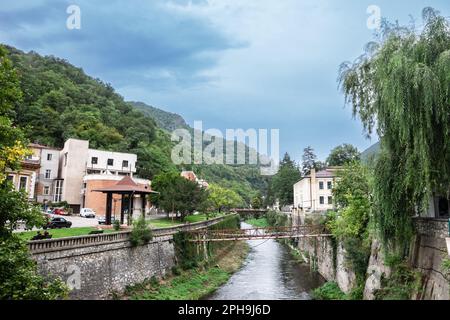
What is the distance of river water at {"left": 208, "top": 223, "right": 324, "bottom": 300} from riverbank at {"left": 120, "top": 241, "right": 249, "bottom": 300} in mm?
899

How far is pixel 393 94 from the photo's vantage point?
11812mm

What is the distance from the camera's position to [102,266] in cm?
2020

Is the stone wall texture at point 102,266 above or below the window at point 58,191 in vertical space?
below

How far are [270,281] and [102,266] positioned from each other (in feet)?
50.7

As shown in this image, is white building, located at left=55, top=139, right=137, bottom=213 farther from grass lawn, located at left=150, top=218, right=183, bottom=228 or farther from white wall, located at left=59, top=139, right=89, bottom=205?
grass lawn, located at left=150, top=218, right=183, bottom=228

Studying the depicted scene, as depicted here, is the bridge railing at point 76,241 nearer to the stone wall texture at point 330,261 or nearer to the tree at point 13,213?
the tree at point 13,213

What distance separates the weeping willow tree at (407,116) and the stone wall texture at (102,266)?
15363 millimetres

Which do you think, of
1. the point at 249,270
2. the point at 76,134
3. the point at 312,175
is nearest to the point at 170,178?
the point at 249,270

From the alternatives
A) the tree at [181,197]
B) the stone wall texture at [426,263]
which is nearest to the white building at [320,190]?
the tree at [181,197]

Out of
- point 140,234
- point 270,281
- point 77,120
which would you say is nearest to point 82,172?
point 77,120

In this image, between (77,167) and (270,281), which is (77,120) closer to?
(77,167)

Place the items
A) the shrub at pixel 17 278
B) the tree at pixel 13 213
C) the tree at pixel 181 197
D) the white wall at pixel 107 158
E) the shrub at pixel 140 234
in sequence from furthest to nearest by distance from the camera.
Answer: the white wall at pixel 107 158, the tree at pixel 181 197, the shrub at pixel 140 234, the tree at pixel 13 213, the shrub at pixel 17 278

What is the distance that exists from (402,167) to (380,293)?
19.2 feet

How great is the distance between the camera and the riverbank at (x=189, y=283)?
22375 millimetres
